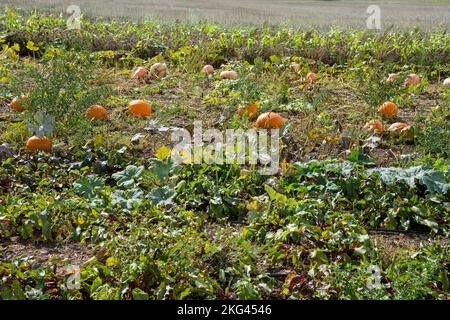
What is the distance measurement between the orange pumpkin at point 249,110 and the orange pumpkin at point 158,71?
1.60m

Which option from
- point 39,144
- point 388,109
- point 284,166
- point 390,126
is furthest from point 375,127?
point 39,144

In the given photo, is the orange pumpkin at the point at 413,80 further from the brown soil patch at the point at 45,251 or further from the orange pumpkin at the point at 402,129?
the brown soil patch at the point at 45,251

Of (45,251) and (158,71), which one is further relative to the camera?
(158,71)

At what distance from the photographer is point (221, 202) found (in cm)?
347

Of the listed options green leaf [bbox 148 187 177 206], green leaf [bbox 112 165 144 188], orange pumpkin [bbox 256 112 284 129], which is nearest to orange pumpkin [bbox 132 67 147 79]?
orange pumpkin [bbox 256 112 284 129]

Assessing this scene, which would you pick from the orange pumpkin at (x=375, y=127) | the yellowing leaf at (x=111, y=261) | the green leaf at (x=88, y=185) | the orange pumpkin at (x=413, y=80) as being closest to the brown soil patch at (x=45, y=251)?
the yellowing leaf at (x=111, y=261)

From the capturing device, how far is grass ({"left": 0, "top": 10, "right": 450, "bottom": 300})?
110 inches

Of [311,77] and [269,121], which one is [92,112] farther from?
[311,77]

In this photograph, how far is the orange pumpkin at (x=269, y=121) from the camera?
14.7 ft

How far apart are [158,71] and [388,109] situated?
2321 mm

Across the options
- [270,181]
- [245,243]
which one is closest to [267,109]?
[270,181]

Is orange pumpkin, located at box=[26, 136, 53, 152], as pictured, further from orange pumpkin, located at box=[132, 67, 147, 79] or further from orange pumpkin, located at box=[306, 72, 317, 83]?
orange pumpkin, located at box=[306, 72, 317, 83]

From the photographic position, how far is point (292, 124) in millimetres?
4824

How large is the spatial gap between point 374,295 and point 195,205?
1218mm
